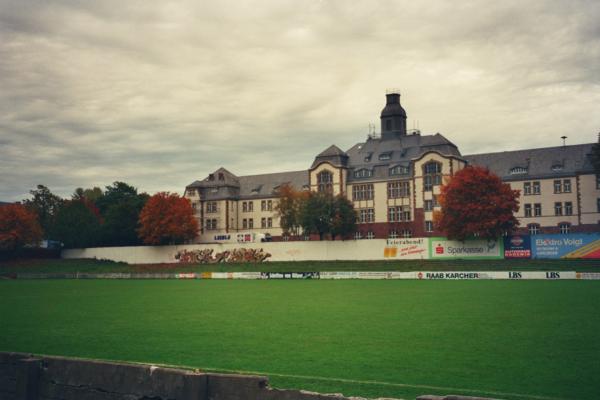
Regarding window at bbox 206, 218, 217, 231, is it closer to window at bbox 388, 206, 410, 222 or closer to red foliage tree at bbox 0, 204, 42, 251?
red foliage tree at bbox 0, 204, 42, 251

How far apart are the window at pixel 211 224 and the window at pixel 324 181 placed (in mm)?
24378

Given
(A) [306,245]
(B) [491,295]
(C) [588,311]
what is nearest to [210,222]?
(A) [306,245]

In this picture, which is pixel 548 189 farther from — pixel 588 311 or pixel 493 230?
pixel 588 311

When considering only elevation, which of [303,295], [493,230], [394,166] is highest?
[394,166]

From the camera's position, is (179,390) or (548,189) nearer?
(179,390)

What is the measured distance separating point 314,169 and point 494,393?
88.9m

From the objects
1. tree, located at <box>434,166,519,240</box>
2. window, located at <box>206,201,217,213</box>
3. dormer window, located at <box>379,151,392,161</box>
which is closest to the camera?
tree, located at <box>434,166,519,240</box>

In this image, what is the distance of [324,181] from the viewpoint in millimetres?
99812

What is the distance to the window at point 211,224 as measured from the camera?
11262 centimetres

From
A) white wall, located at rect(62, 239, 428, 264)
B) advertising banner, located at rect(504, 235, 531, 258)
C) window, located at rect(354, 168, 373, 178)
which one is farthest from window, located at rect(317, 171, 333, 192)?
advertising banner, located at rect(504, 235, 531, 258)

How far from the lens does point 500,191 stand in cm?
7288

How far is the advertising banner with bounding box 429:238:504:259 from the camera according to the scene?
6900 cm

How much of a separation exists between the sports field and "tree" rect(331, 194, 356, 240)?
49845mm

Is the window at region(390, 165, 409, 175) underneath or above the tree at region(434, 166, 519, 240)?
above
